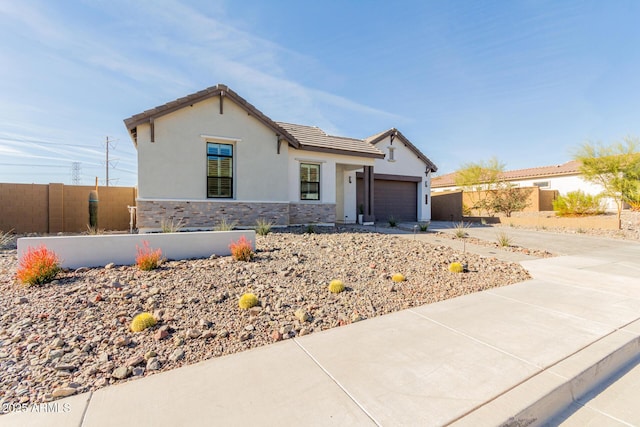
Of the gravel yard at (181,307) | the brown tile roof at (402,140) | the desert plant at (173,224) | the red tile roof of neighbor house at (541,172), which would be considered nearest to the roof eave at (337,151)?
the brown tile roof at (402,140)

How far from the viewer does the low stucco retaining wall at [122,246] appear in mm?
5652

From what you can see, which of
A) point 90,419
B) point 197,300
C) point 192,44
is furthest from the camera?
point 192,44

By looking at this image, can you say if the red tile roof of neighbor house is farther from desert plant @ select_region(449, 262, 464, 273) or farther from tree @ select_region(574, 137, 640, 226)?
desert plant @ select_region(449, 262, 464, 273)

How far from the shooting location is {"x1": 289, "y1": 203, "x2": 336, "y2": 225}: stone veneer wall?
44.0 ft

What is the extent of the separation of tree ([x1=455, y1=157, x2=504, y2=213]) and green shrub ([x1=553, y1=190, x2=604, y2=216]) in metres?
5.59

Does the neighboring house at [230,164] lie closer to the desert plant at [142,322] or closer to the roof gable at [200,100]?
the roof gable at [200,100]

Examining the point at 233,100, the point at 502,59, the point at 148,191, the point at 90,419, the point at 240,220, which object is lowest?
the point at 90,419

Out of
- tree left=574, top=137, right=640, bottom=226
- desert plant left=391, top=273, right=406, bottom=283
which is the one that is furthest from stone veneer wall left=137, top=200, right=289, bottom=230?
tree left=574, top=137, right=640, bottom=226

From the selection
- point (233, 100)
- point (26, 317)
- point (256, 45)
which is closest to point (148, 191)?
point (233, 100)

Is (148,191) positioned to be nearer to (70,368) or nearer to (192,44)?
(192,44)

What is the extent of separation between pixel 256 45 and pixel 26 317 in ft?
33.9

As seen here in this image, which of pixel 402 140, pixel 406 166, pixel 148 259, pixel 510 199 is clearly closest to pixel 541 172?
pixel 510 199

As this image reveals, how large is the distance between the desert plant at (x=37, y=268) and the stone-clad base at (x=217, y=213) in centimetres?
533

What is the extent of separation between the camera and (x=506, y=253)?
362 inches
